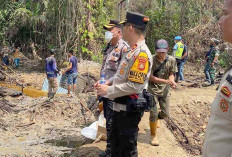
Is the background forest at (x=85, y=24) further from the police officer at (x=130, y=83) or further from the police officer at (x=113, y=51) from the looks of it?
the police officer at (x=130, y=83)

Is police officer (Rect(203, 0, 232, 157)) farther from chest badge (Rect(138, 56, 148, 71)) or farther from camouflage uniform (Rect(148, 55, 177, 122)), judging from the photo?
camouflage uniform (Rect(148, 55, 177, 122))

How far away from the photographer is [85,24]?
1320cm

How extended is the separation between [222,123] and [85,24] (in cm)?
1234

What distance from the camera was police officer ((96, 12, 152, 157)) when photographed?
Answer: 272cm

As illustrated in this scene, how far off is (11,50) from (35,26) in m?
3.36

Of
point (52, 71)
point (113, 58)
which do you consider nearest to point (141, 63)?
point (113, 58)

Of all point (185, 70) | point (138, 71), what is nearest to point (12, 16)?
point (185, 70)

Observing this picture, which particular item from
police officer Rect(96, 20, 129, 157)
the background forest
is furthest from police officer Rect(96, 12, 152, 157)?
the background forest

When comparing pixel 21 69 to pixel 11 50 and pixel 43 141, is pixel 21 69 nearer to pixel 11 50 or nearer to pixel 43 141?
pixel 11 50

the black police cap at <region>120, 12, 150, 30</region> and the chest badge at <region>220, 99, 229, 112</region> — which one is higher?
the black police cap at <region>120, 12, 150, 30</region>

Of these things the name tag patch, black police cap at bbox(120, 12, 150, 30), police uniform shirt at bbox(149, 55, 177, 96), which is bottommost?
police uniform shirt at bbox(149, 55, 177, 96)

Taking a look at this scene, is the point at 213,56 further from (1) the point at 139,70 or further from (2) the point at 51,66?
(1) the point at 139,70

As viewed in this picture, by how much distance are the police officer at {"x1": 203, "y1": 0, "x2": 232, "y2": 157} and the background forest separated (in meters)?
11.4

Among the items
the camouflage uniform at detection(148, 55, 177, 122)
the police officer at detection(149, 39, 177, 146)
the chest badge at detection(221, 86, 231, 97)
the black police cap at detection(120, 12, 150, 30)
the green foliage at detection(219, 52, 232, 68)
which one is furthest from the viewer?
the green foliage at detection(219, 52, 232, 68)
